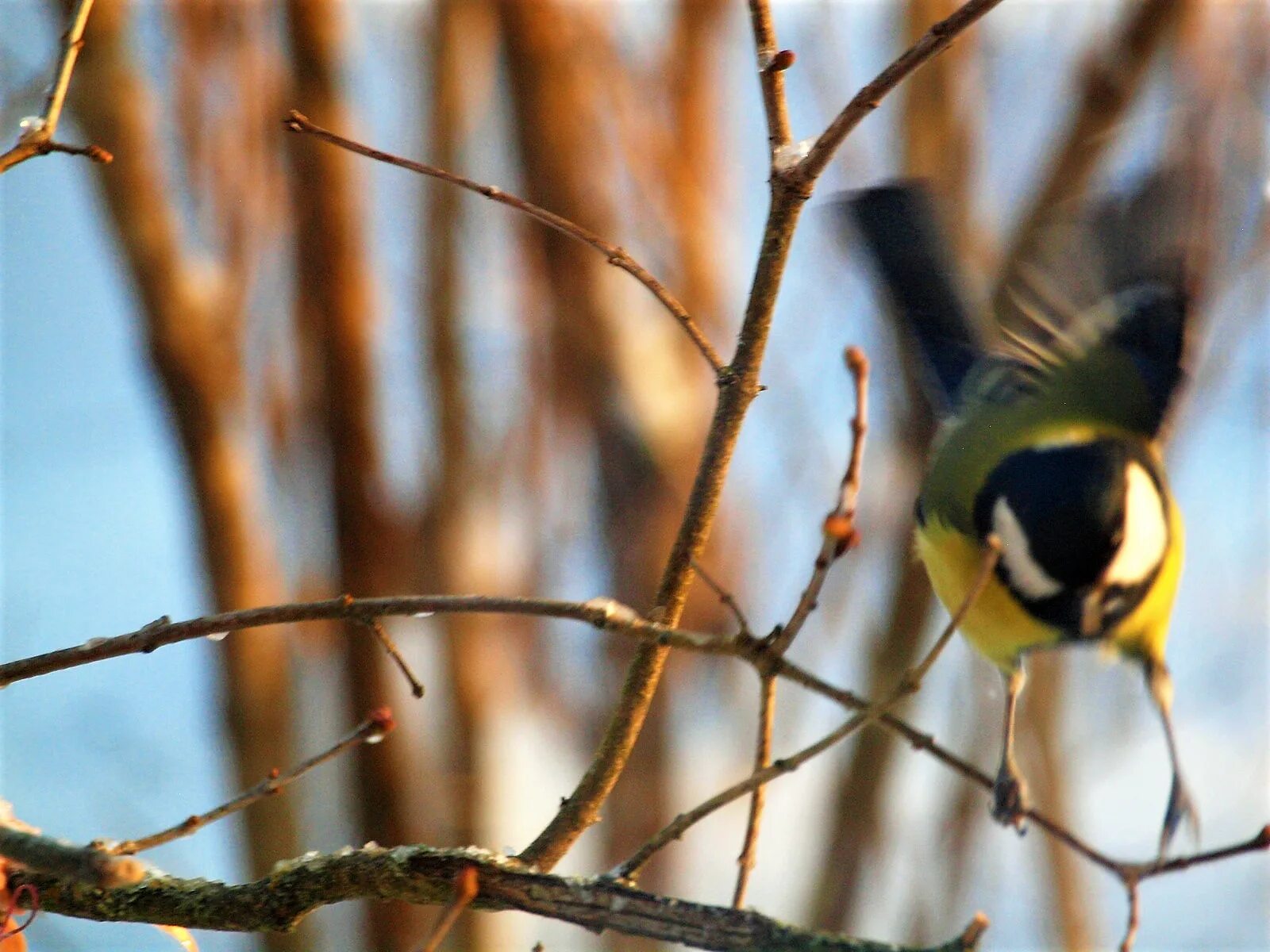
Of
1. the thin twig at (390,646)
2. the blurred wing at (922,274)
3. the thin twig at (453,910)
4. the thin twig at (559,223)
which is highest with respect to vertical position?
the blurred wing at (922,274)

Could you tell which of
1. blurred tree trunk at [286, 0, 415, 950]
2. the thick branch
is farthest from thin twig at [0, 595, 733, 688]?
blurred tree trunk at [286, 0, 415, 950]

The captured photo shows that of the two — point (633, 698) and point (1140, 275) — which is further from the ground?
point (1140, 275)

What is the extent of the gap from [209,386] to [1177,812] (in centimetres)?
161

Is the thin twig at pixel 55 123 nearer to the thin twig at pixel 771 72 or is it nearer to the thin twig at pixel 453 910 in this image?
the thin twig at pixel 771 72

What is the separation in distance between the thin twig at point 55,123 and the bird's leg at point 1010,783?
878 mm

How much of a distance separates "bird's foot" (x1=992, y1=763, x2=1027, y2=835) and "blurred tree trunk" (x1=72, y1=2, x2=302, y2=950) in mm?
1373

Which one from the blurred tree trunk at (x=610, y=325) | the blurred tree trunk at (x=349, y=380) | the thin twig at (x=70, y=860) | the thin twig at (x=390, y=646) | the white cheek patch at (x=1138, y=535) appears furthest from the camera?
the blurred tree trunk at (x=610, y=325)

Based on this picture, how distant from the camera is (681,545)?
800 millimetres

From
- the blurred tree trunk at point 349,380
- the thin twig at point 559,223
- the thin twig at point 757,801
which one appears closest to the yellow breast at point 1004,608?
the thin twig at point 757,801

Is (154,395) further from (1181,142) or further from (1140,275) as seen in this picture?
(1181,142)

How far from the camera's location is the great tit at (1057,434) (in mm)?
1104

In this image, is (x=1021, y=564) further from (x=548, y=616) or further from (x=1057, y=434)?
(x=548, y=616)

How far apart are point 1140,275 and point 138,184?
5.00 feet

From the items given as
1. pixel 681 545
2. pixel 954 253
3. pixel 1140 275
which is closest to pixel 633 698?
pixel 681 545
